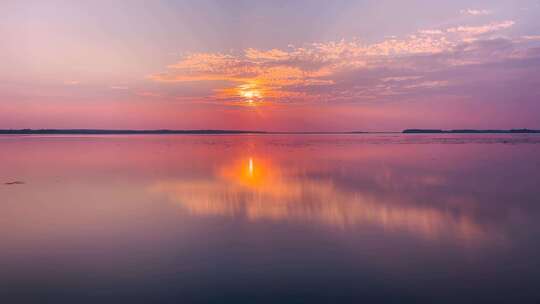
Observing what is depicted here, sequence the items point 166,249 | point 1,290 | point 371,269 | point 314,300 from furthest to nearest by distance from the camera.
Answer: point 166,249, point 371,269, point 1,290, point 314,300

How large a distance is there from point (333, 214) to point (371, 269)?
12.9 ft

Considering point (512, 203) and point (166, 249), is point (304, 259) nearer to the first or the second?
point (166, 249)

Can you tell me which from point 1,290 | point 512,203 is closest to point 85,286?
point 1,290

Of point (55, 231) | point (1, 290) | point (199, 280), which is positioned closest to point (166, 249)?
point (199, 280)

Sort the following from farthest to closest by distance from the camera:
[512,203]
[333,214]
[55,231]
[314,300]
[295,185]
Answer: [295,185] < [512,203] < [333,214] < [55,231] < [314,300]

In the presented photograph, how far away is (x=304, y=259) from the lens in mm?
6738

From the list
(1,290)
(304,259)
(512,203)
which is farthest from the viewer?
(512,203)

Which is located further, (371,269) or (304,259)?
(304,259)

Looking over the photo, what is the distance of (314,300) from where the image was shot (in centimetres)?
517

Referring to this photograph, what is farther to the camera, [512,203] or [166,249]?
[512,203]

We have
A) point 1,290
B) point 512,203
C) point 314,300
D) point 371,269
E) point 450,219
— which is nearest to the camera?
point 314,300

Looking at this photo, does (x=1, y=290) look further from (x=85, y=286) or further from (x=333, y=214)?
(x=333, y=214)

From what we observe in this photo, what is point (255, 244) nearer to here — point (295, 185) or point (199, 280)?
point (199, 280)

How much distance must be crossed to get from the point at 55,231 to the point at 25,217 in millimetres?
2168
